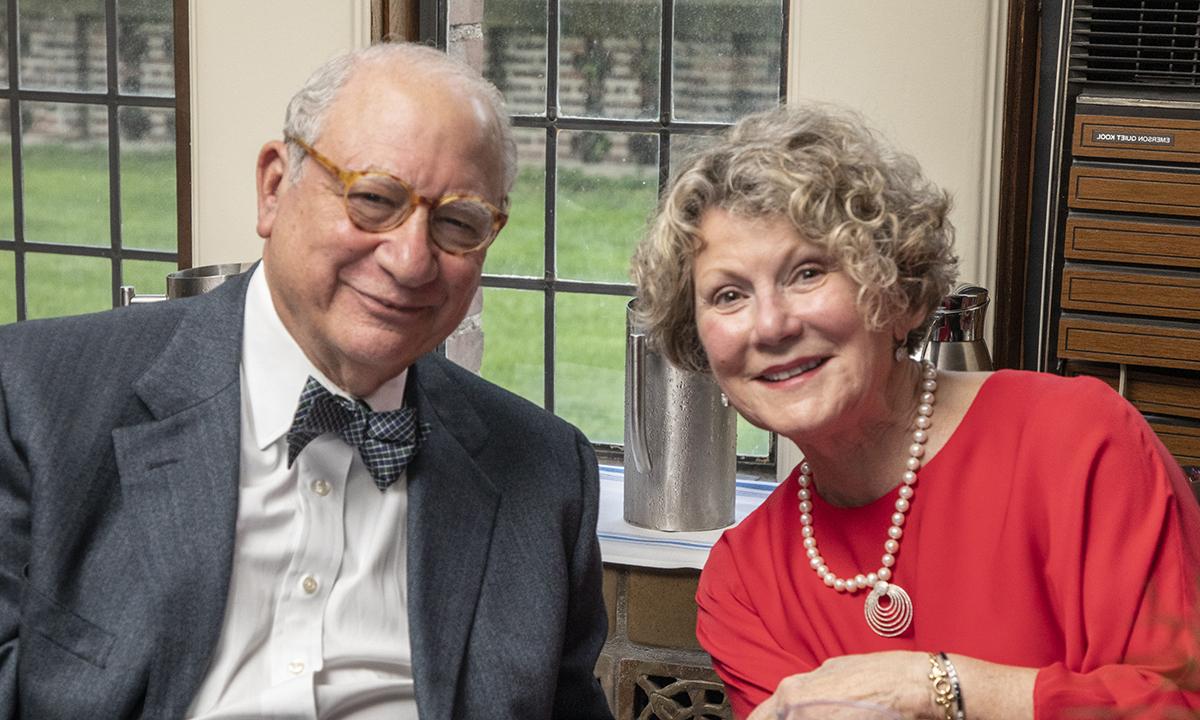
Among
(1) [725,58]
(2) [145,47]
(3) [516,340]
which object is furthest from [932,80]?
(2) [145,47]

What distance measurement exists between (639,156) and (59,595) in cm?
183

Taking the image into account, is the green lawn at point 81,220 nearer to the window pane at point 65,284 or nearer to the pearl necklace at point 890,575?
the window pane at point 65,284

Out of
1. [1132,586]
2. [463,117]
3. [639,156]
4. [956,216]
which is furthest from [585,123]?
[1132,586]

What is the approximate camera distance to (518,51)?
10.3ft

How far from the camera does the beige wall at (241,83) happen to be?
10.2 feet

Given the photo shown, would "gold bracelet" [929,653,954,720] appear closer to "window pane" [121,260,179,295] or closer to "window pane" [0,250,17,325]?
"window pane" [121,260,179,295]

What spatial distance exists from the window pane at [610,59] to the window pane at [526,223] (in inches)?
4.8

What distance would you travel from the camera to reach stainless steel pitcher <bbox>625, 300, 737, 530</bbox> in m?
2.55

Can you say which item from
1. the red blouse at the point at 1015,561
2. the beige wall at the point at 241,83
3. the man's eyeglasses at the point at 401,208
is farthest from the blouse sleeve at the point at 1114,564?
the beige wall at the point at 241,83

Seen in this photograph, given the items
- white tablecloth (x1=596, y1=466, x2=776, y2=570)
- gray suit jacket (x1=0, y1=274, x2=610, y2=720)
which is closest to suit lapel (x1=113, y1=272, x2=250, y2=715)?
gray suit jacket (x1=0, y1=274, x2=610, y2=720)

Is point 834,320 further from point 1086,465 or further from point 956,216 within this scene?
point 956,216

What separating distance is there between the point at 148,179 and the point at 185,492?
206 centimetres

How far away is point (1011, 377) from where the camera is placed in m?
1.86

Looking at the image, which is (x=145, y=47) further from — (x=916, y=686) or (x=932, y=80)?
(x=916, y=686)
